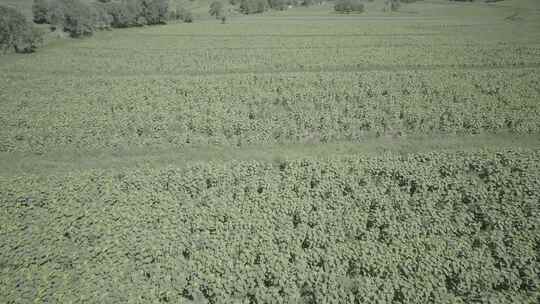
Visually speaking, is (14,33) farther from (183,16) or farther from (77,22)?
(183,16)

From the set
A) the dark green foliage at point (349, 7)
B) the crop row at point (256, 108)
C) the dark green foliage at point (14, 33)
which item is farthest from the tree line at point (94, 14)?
the dark green foliage at point (349, 7)

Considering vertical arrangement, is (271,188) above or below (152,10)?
below

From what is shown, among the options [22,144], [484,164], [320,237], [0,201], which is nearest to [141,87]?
[22,144]

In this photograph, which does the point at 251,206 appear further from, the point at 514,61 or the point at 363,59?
the point at 514,61

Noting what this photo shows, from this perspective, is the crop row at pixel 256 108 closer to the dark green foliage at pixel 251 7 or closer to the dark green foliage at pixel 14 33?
the dark green foliage at pixel 14 33

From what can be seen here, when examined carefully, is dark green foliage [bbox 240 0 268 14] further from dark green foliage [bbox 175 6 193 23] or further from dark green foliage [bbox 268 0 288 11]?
dark green foliage [bbox 175 6 193 23]

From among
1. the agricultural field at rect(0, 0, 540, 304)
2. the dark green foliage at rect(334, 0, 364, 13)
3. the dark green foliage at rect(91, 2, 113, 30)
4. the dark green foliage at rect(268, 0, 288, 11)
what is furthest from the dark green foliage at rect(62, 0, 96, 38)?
the dark green foliage at rect(268, 0, 288, 11)

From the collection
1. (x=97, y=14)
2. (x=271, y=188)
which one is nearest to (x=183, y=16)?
(x=97, y=14)
